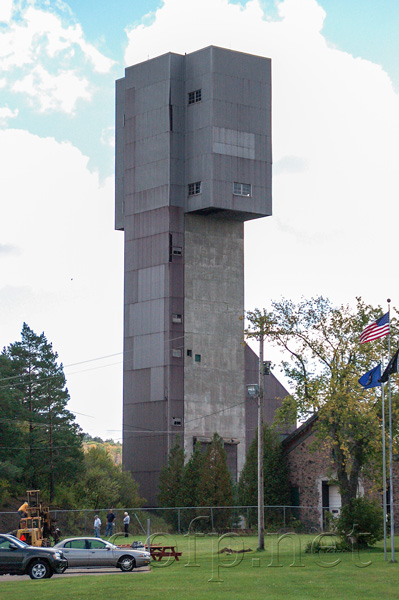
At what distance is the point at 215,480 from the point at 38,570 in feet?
134

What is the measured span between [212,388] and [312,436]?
21.1 m

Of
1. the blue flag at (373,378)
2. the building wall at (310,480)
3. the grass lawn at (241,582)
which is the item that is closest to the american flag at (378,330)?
the blue flag at (373,378)

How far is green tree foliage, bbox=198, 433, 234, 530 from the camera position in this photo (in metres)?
77.2

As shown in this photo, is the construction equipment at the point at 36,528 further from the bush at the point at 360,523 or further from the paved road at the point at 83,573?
the bush at the point at 360,523

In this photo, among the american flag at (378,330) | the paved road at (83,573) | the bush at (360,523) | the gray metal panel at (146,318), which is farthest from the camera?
the gray metal panel at (146,318)

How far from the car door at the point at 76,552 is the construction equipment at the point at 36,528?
26.0 ft

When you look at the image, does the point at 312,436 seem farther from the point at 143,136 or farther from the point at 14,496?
the point at 143,136

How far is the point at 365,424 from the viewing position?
5097 centimetres

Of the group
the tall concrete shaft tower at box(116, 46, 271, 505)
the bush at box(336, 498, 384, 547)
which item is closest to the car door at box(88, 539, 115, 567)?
the bush at box(336, 498, 384, 547)

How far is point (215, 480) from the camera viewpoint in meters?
78.1

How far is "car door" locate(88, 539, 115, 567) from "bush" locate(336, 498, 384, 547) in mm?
14110

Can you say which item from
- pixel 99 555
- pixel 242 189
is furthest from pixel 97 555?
pixel 242 189

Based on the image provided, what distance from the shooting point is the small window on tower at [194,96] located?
92812 mm

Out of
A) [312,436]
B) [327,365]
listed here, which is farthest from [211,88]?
[327,365]
